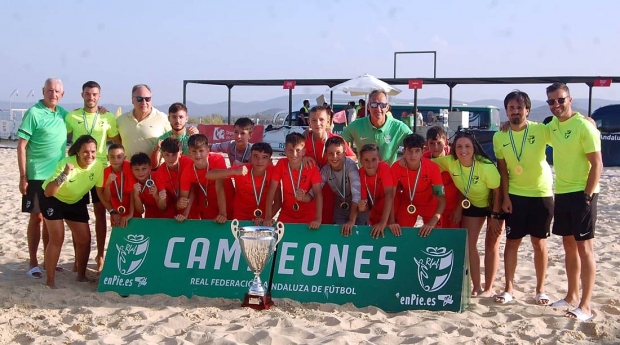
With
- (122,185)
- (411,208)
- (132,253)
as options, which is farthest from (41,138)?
(411,208)

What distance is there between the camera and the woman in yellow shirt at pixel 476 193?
222 inches

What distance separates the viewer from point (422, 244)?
5.43m

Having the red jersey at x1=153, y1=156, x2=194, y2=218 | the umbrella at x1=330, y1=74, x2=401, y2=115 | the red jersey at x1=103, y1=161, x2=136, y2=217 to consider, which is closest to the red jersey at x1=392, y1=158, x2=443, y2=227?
the red jersey at x1=153, y1=156, x2=194, y2=218

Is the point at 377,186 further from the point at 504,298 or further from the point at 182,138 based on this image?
the point at 182,138

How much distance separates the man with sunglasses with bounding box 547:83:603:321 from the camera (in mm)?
5070

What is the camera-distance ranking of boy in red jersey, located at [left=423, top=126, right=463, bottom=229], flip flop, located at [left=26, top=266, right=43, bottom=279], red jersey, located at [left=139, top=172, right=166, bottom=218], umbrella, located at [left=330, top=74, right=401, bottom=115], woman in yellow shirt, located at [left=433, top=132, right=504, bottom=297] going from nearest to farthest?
woman in yellow shirt, located at [left=433, top=132, right=504, bottom=297], boy in red jersey, located at [left=423, top=126, right=463, bottom=229], red jersey, located at [left=139, top=172, right=166, bottom=218], flip flop, located at [left=26, top=266, right=43, bottom=279], umbrella, located at [left=330, top=74, right=401, bottom=115]

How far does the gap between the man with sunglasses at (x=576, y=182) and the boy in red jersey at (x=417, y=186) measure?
38.7 inches

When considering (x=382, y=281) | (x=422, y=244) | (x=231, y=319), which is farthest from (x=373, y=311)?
(x=231, y=319)

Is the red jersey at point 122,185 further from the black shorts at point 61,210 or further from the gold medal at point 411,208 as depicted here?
the gold medal at point 411,208

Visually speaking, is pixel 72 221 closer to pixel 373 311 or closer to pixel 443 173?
pixel 373 311

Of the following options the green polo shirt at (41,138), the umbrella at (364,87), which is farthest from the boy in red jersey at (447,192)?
the umbrella at (364,87)

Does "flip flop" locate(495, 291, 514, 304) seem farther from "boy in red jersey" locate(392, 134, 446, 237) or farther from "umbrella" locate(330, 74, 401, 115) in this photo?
"umbrella" locate(330, 74, 401, 115)

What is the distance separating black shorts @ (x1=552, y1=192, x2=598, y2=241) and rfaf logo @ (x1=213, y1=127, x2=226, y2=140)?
17677mm

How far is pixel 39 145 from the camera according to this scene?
20.9 ft
